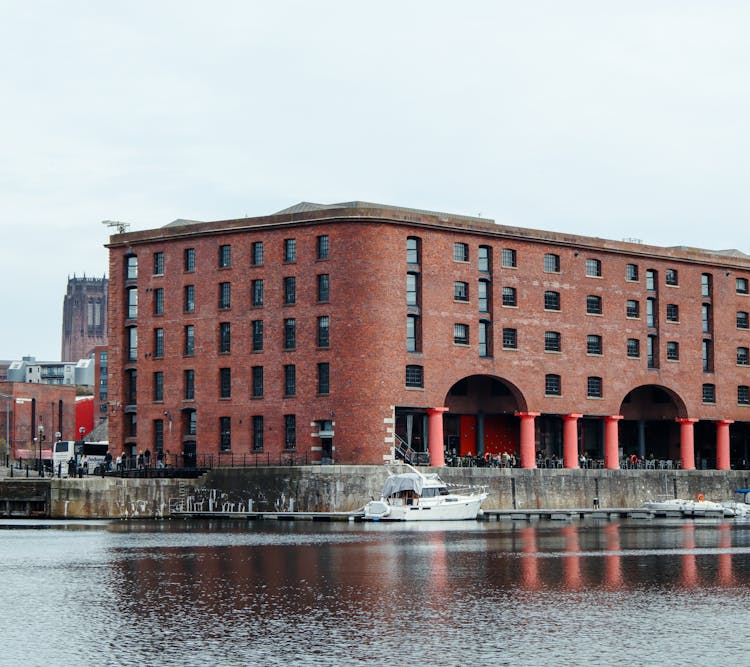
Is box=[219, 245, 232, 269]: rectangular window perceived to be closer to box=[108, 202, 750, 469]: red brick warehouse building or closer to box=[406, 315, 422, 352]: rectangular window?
box=[108, 202, 750, 469]: red brick warehouse building

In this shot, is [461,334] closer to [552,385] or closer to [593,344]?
[552,385]

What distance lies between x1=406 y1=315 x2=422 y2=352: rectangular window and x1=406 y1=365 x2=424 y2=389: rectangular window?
1.12 metres

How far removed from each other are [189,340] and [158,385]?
13.2ft

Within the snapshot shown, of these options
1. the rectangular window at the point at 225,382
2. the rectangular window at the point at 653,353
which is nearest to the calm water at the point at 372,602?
the rectangular window at the point at 225,382

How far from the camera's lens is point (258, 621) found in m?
32.8

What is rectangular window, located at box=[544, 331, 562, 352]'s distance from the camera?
95375mm

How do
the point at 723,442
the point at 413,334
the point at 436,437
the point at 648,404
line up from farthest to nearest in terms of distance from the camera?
the point at 723,442 < the point at 648,404 < the point at 413,334 < the point at 436,437

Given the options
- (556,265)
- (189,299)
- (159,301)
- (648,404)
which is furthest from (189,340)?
(648,404)

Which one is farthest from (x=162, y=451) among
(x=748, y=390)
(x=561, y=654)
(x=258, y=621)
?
(x=561, y=654)

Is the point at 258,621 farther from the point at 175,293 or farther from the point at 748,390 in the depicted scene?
the point at 748,390

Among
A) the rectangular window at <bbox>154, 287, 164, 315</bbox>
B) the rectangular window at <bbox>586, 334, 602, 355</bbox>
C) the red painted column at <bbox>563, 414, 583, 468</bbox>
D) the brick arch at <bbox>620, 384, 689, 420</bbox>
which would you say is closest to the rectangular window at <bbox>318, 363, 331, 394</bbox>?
the rectangular window at <bbox>154, 287, 164, 315</bbox>

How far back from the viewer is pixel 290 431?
8931 cm

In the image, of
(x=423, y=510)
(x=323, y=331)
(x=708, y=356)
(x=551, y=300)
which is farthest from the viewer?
(x=708, y=356)

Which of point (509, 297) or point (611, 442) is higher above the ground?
point (509, 297)
